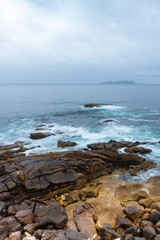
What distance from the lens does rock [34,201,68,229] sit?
1138 cm

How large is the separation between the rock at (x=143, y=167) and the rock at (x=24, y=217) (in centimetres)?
1381

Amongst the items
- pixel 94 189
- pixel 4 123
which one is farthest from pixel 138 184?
pixel 4 123

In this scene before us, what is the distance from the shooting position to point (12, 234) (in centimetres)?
970

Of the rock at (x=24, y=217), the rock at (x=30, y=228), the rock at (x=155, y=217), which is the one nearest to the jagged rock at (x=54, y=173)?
the rock at (x=24, y=217)

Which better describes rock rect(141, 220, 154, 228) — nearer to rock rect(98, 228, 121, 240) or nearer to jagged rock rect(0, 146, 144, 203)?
rock rect(98, 228, 121, 240)

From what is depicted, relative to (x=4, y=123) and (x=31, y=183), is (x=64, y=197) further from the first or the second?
(x=4, y=123)

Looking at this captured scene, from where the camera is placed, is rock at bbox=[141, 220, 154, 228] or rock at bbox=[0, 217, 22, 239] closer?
rock at bbox=[0, 217, 22, 239]

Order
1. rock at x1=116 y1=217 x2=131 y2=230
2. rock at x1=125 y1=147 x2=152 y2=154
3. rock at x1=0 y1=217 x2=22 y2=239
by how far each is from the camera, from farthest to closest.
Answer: rock at x1=125 y1=147 x2=152 y2=154, rock at x1=116 y1=217 x2=131 y2=230, rock at x1=0 y1=217 x2=22 y2=239

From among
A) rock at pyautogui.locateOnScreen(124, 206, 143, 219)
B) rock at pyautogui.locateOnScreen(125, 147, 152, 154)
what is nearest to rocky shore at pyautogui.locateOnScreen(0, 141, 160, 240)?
rock at pyautogui.locateOnScreen(124, 206, 143, 219)

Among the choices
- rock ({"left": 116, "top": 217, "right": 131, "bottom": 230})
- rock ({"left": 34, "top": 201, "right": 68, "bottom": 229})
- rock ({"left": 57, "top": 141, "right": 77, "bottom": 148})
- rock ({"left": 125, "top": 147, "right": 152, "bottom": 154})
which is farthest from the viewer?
rock ({"left": 57, "top": 141, "right": 77, "bottom": 148})

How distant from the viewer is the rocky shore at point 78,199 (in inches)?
405

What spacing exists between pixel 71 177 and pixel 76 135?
18.8 metres

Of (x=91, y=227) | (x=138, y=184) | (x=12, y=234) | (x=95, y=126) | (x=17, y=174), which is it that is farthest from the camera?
(x=95, y=126)

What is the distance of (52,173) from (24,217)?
6.02 metres
